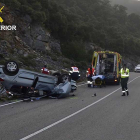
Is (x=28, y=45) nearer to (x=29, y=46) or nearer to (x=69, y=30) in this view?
(x=29, y=46)

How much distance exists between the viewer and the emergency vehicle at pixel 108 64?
17.7m

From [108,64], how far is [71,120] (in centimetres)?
1223

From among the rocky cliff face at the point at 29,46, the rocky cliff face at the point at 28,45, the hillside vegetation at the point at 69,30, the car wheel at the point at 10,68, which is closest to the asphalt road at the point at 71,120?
the car wheel at the point at 10,68

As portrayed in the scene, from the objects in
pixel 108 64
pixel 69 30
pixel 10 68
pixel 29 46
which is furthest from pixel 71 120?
pixel 69 30

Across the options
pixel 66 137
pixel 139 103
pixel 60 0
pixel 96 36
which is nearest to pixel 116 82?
pixel 139 103

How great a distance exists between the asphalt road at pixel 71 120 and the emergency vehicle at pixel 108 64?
7.18 metres

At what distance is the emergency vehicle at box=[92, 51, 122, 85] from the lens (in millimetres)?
17672

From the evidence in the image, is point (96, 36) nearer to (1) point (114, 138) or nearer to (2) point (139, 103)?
(2) point (139, 103)

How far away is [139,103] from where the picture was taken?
10.4 metres

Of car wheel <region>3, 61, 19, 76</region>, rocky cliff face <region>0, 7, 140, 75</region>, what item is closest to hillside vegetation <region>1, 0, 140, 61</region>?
rocky cliff face <region>0, 7, 140, 75</region>

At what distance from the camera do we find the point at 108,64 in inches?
749

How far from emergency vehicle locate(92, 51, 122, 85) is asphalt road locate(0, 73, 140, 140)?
7.18 meters

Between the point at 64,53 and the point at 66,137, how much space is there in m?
23.8

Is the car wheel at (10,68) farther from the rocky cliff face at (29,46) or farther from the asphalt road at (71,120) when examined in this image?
the rocky cliff face at (29,46)
